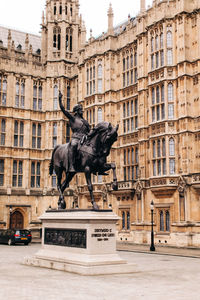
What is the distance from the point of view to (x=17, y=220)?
4262cm

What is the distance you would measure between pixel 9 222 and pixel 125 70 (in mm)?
18917

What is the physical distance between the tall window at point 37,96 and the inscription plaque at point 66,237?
3001 cm

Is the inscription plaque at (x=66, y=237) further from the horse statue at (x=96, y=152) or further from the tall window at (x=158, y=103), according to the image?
the tall window at (x=158, y=103)

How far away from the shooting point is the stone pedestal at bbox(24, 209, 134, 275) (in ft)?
46.5

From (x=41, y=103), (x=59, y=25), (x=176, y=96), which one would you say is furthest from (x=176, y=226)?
(x=59, y=25)

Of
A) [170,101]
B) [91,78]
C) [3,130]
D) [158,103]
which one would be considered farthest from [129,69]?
[3,130]

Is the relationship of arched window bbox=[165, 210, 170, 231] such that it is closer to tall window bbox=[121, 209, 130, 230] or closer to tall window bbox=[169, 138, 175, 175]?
tall window bbox=[169, 138, 175, 175]

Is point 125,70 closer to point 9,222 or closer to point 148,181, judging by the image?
point 148,181

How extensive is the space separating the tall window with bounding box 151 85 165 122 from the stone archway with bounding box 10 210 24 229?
18036 mm

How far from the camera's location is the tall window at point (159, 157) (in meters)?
31.9

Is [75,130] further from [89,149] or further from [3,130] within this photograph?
[3,130]

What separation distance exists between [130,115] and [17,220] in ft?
52.7

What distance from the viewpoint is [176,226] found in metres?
30.1

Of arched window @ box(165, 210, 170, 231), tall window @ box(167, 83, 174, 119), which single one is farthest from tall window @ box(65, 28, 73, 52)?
arched window @ box(165, 210, 170, 231)
